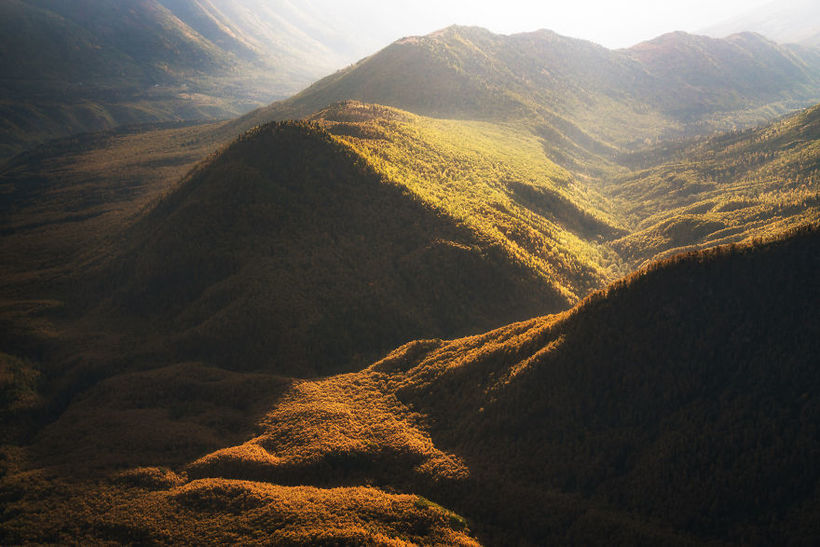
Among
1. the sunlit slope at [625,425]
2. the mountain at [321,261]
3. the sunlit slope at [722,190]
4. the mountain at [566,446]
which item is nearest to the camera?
the sunlit slope at [625,425]

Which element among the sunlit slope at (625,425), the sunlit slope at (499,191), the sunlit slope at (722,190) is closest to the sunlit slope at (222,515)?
the sunlit slope at (625,425)

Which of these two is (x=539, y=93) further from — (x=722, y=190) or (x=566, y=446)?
(x=566, y=446)

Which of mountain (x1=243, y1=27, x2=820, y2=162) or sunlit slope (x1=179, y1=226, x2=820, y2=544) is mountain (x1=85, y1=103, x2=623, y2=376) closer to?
sunlit slope (x1=179, y1=226, x2=820, y2=544)

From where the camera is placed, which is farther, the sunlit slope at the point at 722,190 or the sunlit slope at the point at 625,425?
the sunlit slope at the point at 722,190

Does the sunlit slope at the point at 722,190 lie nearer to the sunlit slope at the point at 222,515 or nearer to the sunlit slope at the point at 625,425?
the sunlit slope at the point at 625,425

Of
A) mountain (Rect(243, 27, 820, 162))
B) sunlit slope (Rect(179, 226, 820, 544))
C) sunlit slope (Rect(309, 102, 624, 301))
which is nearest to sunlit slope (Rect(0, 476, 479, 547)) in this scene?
sunlit slope (Rect(179, 226, 820, 544))

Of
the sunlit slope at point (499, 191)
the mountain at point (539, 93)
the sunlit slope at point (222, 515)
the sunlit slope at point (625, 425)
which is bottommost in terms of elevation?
the sunlit slope at point (222, 515)

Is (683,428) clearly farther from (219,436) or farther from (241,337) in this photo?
(241,337)
